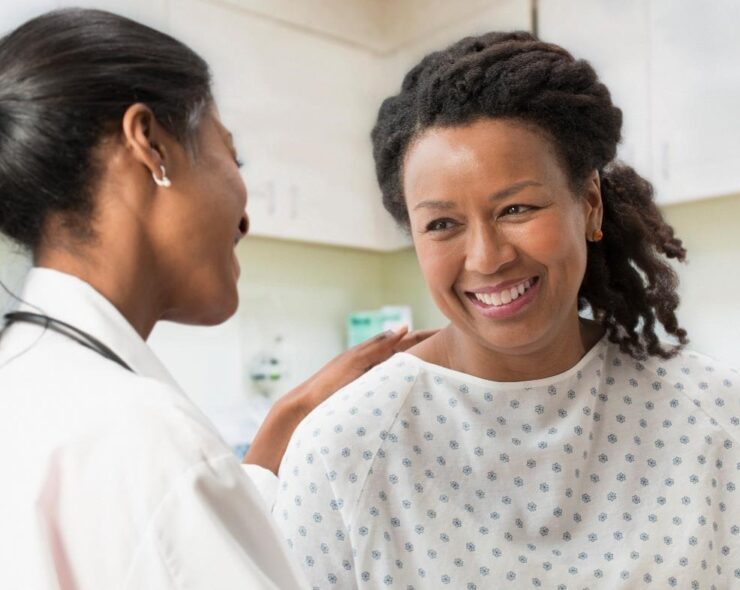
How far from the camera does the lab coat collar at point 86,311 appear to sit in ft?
2.25

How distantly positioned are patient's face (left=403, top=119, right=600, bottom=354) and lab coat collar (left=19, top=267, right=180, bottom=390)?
21.6 inches

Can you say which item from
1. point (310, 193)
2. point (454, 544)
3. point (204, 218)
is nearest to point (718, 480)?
point (454, 544)

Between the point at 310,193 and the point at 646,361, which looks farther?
the point at 310,193

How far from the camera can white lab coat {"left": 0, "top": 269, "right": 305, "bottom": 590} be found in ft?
1.95

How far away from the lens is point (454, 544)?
116 centimetres

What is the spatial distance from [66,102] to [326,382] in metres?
0.79

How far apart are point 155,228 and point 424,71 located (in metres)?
0.62

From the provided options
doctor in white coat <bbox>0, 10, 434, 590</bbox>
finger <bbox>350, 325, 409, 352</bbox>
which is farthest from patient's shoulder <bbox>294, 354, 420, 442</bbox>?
doctor in white coat <bbox>0, 10, 434, 590</bbox>

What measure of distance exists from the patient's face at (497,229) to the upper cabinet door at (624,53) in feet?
4.15

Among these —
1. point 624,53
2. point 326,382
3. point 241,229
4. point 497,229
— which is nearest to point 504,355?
point 497,229

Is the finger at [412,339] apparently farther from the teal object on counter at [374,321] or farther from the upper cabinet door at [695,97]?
the teal object on counter at [374,321]

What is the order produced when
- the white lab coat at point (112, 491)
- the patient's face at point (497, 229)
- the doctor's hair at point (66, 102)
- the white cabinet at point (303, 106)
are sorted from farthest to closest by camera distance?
the white cabinet at point (303, 106) → the patient's face at point (497, 229) → the doctor's hair at point (66, 102) → the white lab coat at point (112, 491)

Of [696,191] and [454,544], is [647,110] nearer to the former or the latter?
[696,191]

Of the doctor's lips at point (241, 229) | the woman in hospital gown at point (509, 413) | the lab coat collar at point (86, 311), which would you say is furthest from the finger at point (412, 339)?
the lab coat collar at point (86, 311)
